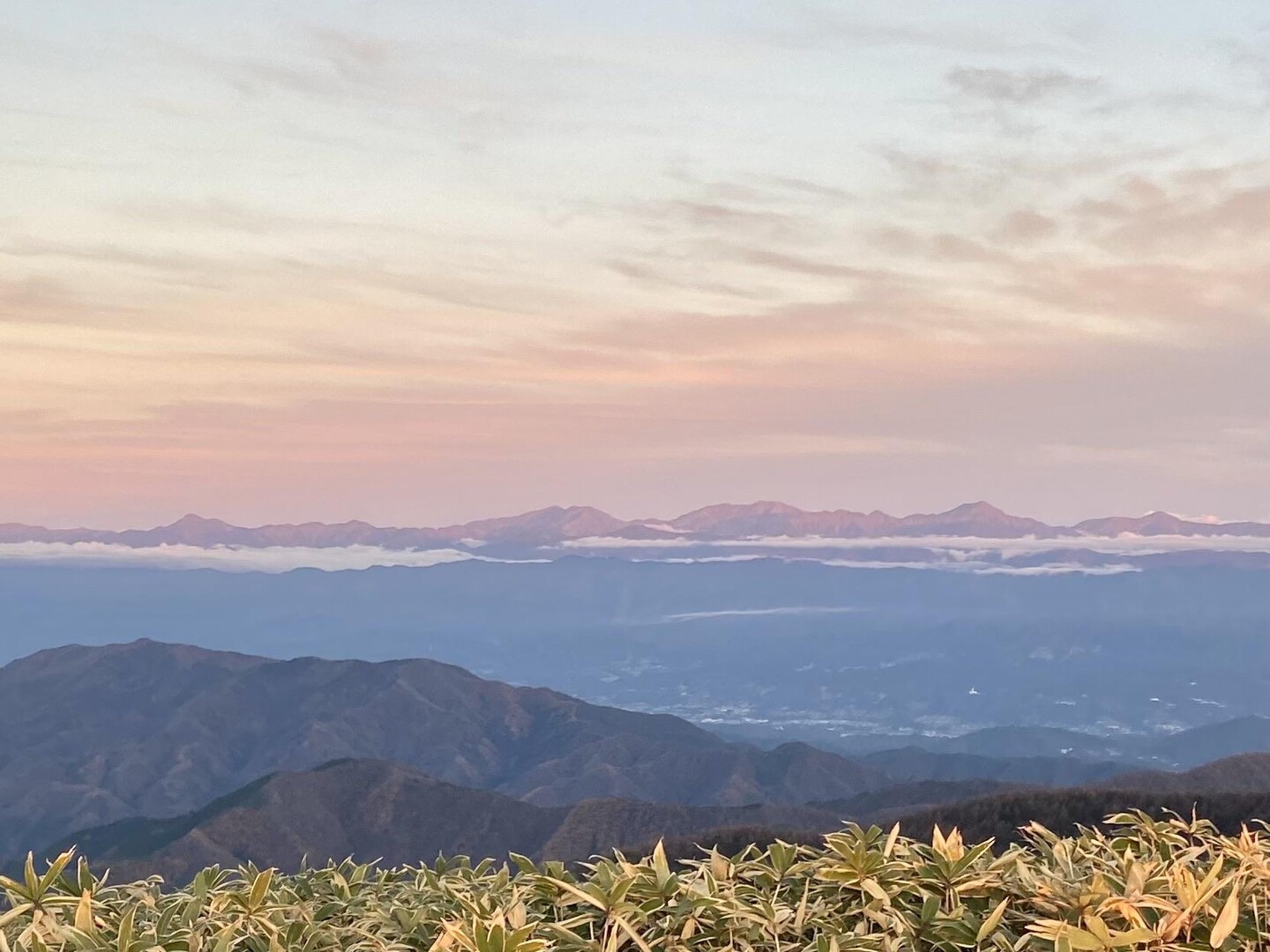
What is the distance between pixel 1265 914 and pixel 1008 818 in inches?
1205

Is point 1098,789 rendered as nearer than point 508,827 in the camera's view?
Yes

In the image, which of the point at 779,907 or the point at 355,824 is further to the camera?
the point at 355,824

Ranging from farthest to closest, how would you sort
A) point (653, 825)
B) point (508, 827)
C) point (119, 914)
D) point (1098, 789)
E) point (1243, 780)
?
point (508, 827) < point (653, 825) < point (1243, 780) < point (1098, 789) < point (119, 914)

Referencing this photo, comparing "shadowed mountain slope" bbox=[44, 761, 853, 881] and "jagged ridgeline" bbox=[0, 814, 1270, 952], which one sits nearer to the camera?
"jagged ridgeline" bbox=[0, 814, 1270, 952]

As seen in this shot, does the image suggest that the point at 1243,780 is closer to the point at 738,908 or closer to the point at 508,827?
the point at 508,827

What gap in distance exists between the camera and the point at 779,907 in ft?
25.8

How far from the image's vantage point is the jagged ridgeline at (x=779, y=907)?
7270 millimetres

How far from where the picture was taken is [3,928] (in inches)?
329

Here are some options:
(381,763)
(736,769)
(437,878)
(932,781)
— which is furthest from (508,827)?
(437,878)

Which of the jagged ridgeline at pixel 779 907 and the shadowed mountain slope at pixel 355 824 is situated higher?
the jagged ridgeline at pixel 779 907

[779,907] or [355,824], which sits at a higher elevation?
[779,907]

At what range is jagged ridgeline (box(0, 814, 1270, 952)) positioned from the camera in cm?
727

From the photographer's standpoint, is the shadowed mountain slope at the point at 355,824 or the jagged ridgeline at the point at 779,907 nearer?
the jagged ridgeline at the point at 779,907

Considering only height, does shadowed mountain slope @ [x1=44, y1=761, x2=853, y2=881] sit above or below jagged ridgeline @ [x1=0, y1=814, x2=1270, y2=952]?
below
